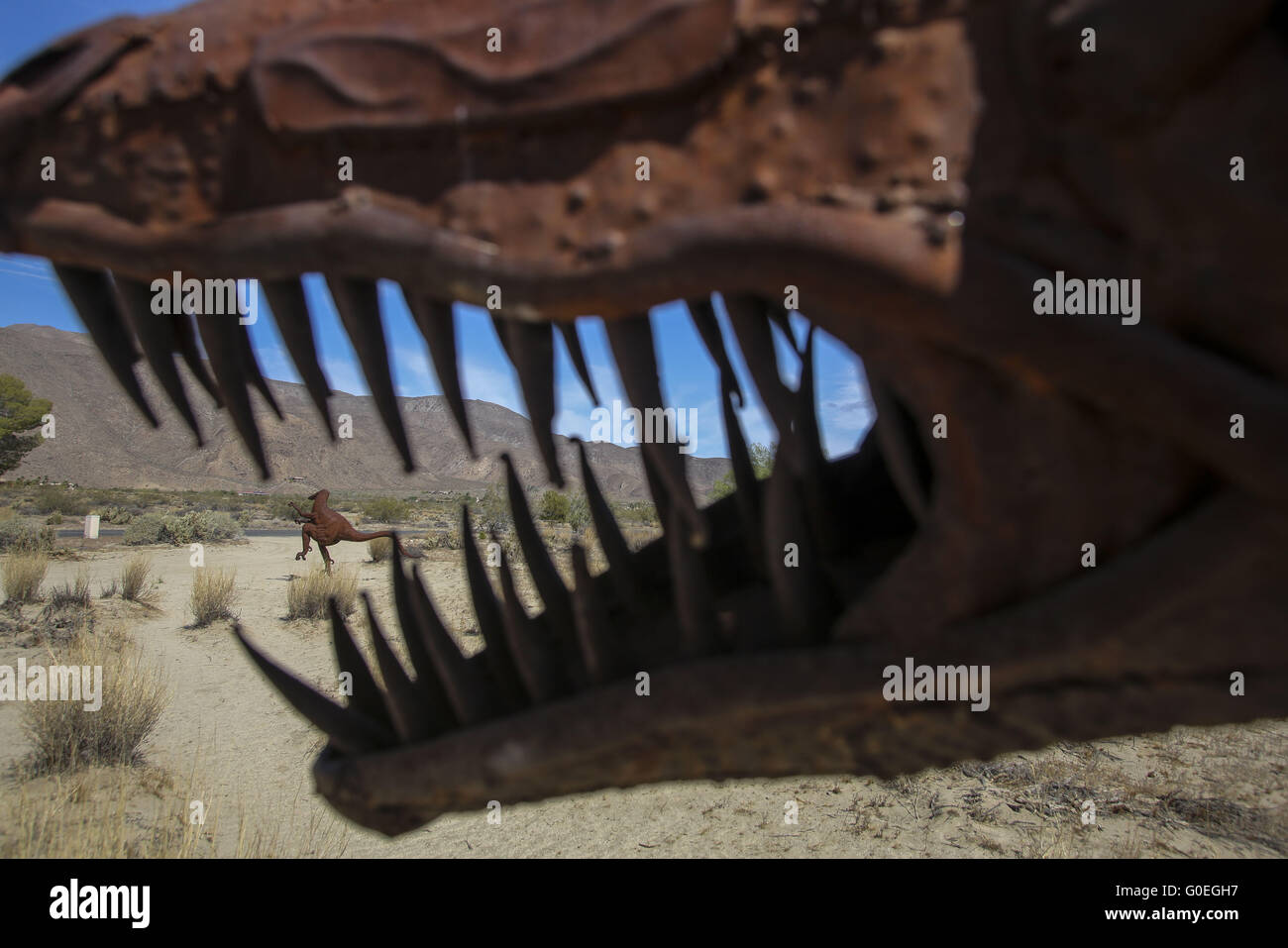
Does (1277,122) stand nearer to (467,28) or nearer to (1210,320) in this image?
(1210,320)

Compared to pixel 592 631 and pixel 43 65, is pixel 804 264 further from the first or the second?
pixel 43 65

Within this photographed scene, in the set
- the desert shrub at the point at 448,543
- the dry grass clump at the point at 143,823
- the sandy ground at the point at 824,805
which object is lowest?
the sandy ground at the point at 824,805

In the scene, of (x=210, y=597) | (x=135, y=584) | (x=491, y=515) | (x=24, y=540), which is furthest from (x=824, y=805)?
(x=491, y=515)

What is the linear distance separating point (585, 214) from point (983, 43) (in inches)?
22.6

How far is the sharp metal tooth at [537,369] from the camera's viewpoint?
115cm

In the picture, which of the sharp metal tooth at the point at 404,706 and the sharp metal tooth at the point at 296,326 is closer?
the sharp metal tooth at the point at 296,326

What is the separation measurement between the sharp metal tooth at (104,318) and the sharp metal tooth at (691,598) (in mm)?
1087

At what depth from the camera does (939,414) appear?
0.98 meters

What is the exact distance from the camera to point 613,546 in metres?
1.50

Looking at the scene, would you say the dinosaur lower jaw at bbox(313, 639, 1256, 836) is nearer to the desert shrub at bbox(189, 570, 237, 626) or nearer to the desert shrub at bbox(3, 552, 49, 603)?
the desert shrub at bbox(189, 570, 237, 626)

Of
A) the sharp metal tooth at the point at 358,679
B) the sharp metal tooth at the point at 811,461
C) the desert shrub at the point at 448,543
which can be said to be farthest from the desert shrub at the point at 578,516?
the sharp metal tooth at the point at 811,461

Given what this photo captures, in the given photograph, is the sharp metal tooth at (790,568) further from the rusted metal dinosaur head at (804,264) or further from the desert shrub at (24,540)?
the desert shrub at (24,540)

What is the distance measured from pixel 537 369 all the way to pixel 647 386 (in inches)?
7.3
